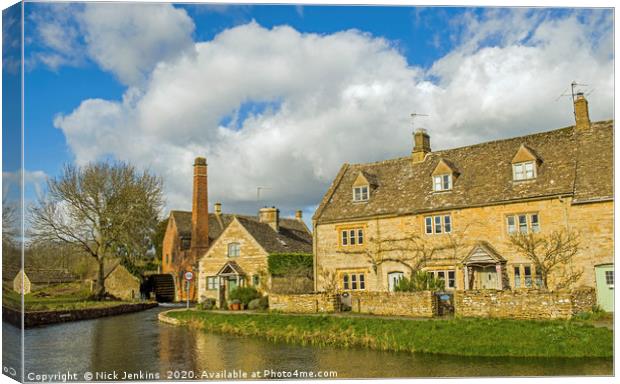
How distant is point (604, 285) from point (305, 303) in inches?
492

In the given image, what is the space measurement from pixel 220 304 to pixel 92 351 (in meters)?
15.8

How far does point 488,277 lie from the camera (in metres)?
26.2

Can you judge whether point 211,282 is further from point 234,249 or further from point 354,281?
point 354,281

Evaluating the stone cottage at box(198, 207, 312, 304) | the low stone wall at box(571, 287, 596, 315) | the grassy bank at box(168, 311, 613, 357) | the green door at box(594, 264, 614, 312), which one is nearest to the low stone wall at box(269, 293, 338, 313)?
the grassy bank at box(168, 311, 613, 357)

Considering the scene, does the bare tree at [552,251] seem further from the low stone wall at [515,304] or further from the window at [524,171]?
the low stone wall at [515,304]

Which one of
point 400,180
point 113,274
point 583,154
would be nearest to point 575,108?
point 583,154

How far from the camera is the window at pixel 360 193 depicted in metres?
30.9

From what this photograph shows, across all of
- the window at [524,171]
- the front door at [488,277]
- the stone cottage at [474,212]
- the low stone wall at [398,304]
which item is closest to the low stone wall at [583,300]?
the stone cottage at [474,212]

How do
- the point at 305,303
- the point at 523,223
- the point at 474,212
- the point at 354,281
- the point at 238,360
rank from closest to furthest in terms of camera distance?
the point at 238,360, the point at 523,223, the point at 474,212, the point at 305,303, the point at 354,281

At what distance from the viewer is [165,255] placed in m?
52.8

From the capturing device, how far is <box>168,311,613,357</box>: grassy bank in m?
16.1

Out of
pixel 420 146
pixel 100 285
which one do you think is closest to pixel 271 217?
pixel 420 146

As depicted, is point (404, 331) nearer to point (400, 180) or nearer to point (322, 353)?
point (322, 353)

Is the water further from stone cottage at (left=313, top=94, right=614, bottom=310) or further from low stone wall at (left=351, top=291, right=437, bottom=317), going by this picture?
stone cottage at (left=313, top=94, right=614, bottom=310)
